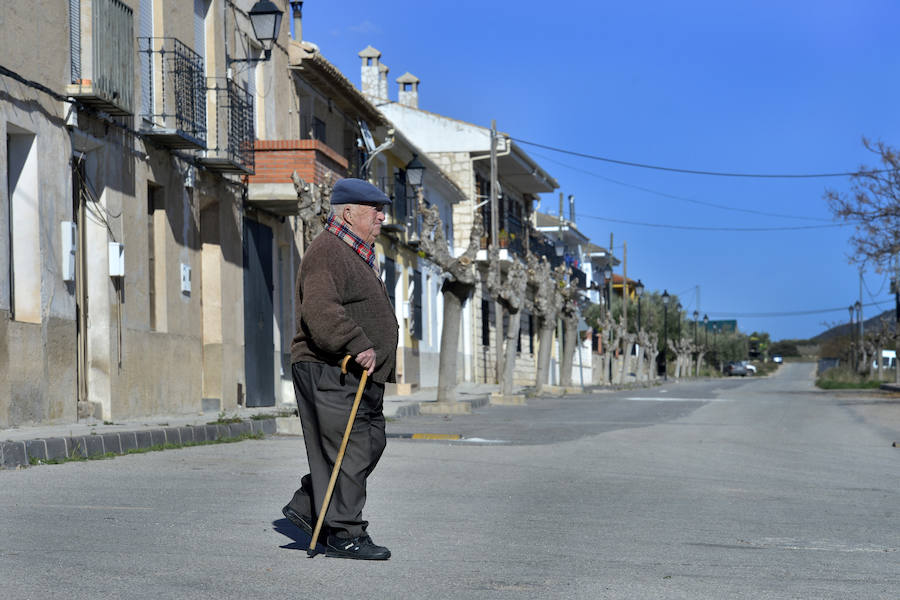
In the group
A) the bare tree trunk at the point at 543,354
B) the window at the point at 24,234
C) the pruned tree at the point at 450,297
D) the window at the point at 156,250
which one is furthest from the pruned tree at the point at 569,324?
the window at the point at 24,234

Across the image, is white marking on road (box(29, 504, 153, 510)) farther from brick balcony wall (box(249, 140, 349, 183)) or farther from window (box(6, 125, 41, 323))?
brick balcony wall (box(249, 140, 349, 183))

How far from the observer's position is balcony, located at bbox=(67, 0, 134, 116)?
15945mm

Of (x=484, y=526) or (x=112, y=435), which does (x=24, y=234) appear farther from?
(x=484, y=526)

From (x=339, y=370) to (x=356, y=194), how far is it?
0.86m

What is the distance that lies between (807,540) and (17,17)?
450 inches

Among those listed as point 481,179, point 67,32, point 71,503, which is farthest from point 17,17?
point 481,179

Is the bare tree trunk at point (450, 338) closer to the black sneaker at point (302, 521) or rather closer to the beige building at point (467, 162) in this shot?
the black sneaker at point (302, 521)

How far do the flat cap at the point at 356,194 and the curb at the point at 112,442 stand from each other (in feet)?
18.2

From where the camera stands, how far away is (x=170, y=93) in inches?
757

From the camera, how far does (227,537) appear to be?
638 cm

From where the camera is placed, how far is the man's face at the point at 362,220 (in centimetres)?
599

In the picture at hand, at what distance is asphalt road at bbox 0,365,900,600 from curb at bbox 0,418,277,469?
1.43ft

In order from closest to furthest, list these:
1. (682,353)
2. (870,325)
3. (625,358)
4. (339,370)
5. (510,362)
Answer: (339,370), (510,362), (625,358), (682,353), (870,325)

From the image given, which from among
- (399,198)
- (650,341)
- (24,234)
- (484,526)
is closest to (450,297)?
(24,234)
